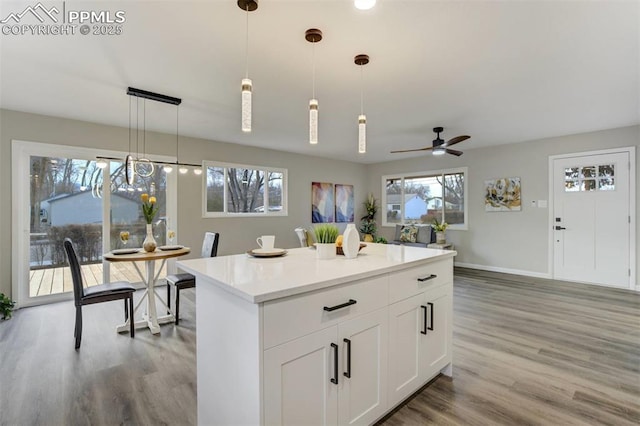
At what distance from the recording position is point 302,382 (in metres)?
1.34

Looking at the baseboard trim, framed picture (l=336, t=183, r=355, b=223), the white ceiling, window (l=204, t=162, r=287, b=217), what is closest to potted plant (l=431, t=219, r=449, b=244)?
the baseboard trim

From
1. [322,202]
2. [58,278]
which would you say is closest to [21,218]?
[58,278]

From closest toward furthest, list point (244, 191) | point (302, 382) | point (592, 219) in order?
1. point (302, 382)
2. point (592, 219)
3. point (244, 191)

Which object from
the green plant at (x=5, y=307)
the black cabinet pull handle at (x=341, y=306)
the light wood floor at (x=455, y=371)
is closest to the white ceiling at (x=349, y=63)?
the black cabinet pull handle at (x=341, y=306)

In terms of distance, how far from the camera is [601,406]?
194 centimetres

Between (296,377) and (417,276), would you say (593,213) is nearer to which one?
(417,276)

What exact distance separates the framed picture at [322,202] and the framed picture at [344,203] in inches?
8.7

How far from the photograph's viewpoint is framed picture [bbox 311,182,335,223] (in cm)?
703

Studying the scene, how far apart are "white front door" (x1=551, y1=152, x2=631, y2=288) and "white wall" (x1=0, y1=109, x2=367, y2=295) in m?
4.30

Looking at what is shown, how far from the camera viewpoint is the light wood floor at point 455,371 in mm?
1865

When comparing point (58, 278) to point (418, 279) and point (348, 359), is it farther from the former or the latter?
point (418, 279)

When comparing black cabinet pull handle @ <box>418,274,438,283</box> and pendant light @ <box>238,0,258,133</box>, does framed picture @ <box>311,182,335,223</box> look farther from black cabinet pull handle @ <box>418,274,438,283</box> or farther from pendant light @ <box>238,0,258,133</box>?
pendant light @ <box>238,0,258,133</box>

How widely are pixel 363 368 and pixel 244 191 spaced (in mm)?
4873

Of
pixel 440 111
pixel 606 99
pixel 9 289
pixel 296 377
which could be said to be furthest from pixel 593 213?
pixel 9 289
